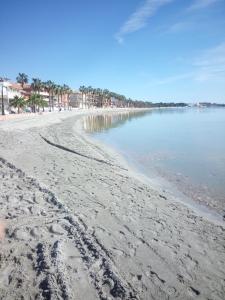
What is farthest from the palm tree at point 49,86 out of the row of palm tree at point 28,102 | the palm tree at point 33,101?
the palm tree at point 33,101

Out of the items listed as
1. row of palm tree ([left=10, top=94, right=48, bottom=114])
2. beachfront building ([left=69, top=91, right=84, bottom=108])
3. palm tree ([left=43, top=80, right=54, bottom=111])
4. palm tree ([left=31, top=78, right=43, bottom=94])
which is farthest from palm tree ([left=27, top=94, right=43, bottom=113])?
beachfront building ([left=69, top=91, right=84, bottom=108])

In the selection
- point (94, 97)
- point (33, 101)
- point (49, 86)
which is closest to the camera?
point (33, 101)

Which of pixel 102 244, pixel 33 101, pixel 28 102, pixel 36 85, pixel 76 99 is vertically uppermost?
pixel 36 85

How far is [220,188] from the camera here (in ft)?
44.4

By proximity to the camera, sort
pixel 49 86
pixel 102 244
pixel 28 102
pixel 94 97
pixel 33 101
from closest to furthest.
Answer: pixel 102 244
pixel 28 102
pixel 33 101
pixel 49 86
pixel 94 97

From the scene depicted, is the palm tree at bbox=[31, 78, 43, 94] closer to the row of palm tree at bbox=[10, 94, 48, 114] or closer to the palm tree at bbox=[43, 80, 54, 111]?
the palm tree at bbox=[43, 80, 54, 111]

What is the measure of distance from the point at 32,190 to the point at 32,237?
136 inches

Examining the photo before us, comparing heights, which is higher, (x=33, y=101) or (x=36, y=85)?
(x=36, y=85)

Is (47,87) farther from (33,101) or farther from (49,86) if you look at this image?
(33,101)

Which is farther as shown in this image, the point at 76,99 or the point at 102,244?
the point at 76,99

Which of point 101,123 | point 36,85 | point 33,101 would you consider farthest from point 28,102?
point 101,123

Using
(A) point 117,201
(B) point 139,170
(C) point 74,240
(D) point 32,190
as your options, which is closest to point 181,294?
(C) point 74,240

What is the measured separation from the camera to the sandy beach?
16.8 feet

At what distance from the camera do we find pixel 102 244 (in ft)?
21.6
